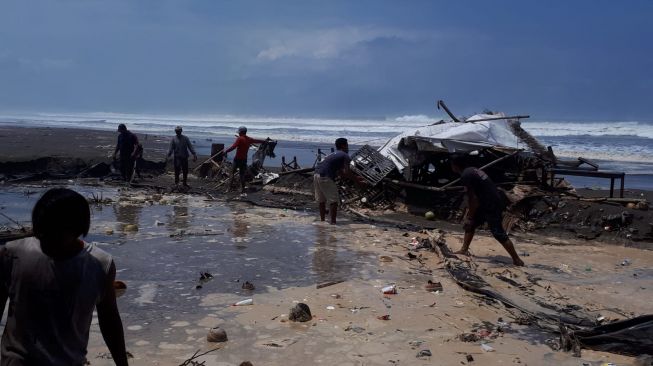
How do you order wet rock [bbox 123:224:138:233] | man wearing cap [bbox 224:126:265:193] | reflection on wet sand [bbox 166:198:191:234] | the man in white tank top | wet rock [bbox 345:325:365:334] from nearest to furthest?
the man in white tank top → wet rock [bbox 345:325:365:334] → wet rock [bbox 123:224:138:233] → reflection on wet sand [bbox 166:198:191:234] → man wearing cap [bbox 224:126:265:193]

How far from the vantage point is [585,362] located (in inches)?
181

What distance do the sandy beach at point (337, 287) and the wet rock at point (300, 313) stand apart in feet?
0.24

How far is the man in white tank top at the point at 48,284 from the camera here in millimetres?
2438

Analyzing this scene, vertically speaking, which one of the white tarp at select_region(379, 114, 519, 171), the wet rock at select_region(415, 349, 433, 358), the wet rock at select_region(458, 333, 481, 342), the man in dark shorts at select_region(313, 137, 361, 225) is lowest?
the wet rock at select_region(415, 349, 433, 358)

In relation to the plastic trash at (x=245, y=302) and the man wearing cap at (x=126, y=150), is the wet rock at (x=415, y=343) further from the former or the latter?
the man wearing cap at (x=126, y=150)

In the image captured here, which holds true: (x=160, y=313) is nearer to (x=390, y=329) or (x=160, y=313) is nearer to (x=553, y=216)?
(x=390, y=329)

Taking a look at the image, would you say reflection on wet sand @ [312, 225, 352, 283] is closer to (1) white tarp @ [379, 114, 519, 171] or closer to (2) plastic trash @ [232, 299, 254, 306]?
(2) plastic trash @ [232, 299, 254, 306]

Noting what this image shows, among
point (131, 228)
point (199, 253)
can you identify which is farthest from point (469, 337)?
point (131, 228)

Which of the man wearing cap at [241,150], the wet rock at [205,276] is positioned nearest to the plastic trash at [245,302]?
the wet rock at [205,276]

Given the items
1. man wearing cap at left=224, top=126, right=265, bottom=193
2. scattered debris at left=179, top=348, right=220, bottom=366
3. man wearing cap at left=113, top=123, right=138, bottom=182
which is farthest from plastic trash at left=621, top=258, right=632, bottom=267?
man wearing cap at left=113, top=123, right=138, bottom=182

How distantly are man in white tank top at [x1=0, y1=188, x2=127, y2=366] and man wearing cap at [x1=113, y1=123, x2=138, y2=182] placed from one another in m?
13.7

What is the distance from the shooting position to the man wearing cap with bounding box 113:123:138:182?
51.6 feet

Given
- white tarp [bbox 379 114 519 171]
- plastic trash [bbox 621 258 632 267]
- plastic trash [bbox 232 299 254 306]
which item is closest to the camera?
plastic trash [bbox 232 299 254 306]

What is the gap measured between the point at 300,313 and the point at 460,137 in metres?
8.19
